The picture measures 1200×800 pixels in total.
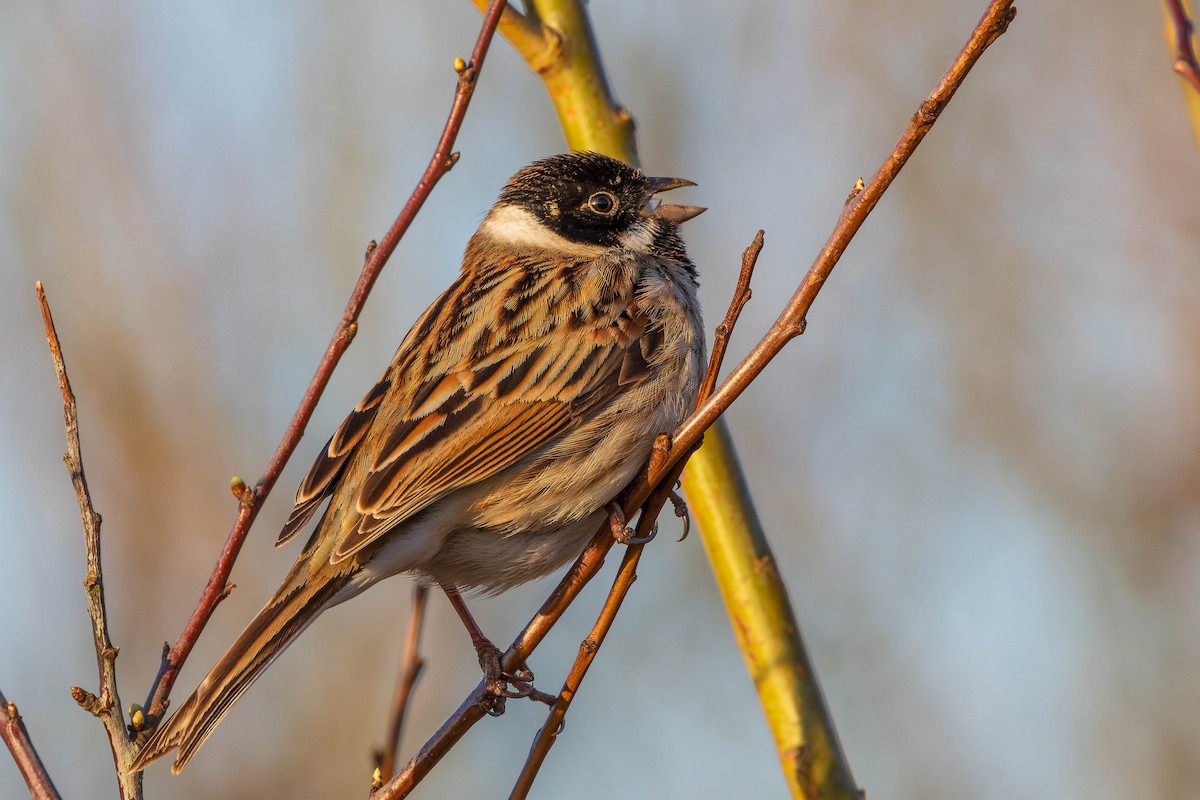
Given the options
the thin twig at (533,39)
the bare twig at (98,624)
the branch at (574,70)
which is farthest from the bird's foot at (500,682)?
the thin twig at (533,39)

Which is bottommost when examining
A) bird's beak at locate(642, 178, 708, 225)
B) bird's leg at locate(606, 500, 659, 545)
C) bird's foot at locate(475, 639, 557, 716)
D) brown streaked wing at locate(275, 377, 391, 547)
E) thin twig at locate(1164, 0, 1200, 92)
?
bird's foot at locate(475, 639, 557, 716)

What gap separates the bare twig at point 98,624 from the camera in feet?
9.54

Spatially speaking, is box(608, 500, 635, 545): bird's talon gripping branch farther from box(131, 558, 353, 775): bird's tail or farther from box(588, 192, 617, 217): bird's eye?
box(588, 192, 617, 217): bird's eye

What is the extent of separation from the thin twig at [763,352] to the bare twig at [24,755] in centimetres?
74

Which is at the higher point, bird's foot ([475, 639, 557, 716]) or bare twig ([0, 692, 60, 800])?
bird's foot ([475, 639, 557, 716])

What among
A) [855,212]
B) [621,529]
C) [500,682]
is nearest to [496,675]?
[500,682]

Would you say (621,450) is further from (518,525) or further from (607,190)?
(607,190)

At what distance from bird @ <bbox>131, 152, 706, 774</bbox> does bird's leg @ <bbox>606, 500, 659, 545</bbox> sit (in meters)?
0.18

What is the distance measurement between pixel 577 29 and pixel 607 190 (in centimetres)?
82

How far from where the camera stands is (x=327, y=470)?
4.37 metres

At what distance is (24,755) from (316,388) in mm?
1050

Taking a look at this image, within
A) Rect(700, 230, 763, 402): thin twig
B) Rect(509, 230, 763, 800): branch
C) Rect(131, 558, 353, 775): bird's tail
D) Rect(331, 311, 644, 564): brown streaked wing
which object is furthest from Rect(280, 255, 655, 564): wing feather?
Rect(700, 230, 763, 402): thin twig

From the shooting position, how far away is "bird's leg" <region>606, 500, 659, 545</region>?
3632 millimetres

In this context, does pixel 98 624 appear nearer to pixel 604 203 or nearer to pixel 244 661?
pixel 244 661
